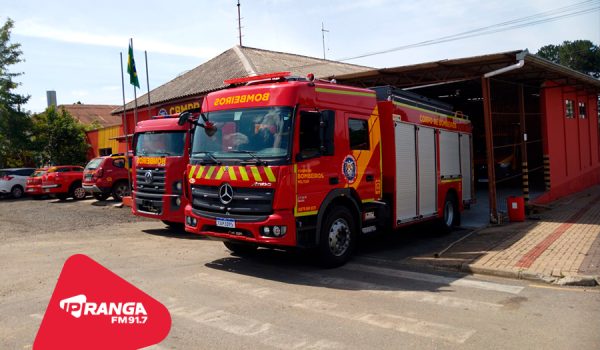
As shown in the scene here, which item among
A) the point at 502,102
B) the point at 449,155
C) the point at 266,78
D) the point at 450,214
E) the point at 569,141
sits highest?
the point at 502,102

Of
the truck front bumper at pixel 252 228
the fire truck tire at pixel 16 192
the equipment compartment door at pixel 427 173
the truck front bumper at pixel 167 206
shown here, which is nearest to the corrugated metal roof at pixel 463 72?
the equipment compartment door at pixel 427 173

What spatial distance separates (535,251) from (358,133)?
3907mm

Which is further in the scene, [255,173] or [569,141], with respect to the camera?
[569,141]

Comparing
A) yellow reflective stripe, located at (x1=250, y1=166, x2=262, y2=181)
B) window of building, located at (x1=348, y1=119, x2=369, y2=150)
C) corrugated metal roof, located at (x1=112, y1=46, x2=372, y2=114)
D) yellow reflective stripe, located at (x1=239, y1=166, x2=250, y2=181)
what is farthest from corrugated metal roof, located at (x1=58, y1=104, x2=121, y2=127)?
yellow reflective stripe, located at (x1=250, y1=166, x2=262, y2=181)

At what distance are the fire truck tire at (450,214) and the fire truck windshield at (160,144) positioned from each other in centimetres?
638

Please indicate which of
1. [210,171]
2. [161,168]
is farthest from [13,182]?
[210,171]

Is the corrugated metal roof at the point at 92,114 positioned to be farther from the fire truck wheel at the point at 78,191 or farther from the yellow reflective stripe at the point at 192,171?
the yellow reflective stripe at the point at 192,171

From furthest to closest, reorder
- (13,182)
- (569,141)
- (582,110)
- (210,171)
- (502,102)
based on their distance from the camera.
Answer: (13,182) → (502,102) → (582,110) → (569,141) → (210,171)

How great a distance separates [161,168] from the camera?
38.3 feet

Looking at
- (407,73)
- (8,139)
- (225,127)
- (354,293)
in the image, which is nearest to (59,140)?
(8,139)

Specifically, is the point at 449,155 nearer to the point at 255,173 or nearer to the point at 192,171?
the point at 255,173

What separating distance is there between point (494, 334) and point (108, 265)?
20.1 ft

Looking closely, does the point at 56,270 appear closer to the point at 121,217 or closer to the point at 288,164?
the point at 288,164

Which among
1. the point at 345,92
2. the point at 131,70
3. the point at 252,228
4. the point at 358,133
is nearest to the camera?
the point at 252,228
